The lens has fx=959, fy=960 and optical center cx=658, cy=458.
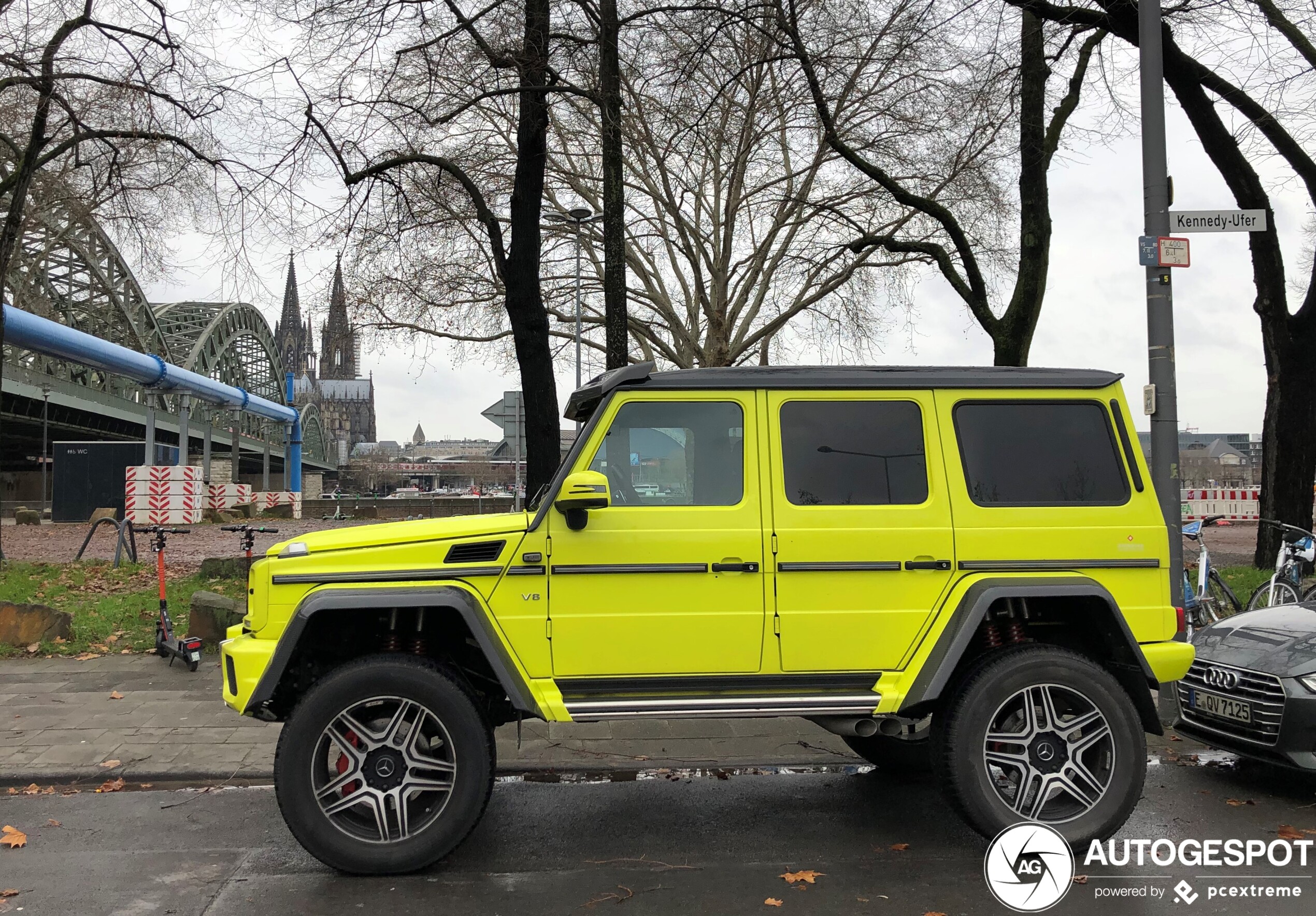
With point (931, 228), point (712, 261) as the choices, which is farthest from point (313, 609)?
point (712, 261)

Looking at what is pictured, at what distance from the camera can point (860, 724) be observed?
14.4ft

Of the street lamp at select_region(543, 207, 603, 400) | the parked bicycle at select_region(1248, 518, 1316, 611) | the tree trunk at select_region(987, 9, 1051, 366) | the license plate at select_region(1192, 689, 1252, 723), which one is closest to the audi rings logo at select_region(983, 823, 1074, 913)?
the license plate at select_region(1192, 689, 1252, 723)

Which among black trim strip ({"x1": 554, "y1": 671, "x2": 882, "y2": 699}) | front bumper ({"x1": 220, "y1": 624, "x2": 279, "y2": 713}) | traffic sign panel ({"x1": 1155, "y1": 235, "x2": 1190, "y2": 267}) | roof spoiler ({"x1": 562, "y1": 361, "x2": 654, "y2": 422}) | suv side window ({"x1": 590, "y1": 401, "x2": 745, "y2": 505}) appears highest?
traffic sign panel ({"x1": 1155, "y1": 235, "x2": 1190, "y2": 267})

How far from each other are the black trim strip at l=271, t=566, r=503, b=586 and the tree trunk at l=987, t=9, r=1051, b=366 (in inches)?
348

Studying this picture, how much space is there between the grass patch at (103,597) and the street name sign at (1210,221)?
8.72 m

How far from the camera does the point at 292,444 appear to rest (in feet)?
229

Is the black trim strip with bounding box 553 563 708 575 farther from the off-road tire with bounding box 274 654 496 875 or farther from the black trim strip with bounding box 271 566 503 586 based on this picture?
the off-road tire with bounding box 274 654 496 875

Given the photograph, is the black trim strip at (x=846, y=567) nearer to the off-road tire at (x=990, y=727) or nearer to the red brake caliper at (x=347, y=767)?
the off-road tire at (x=990, y=727)

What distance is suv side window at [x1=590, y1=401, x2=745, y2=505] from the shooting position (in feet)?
14.3

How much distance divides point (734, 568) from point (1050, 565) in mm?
1472

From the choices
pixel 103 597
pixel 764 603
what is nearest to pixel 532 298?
pixel 103 597

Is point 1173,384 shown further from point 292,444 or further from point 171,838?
point 292,444

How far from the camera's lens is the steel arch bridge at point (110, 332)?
36062mm

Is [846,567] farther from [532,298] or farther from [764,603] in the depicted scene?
[532,298]
